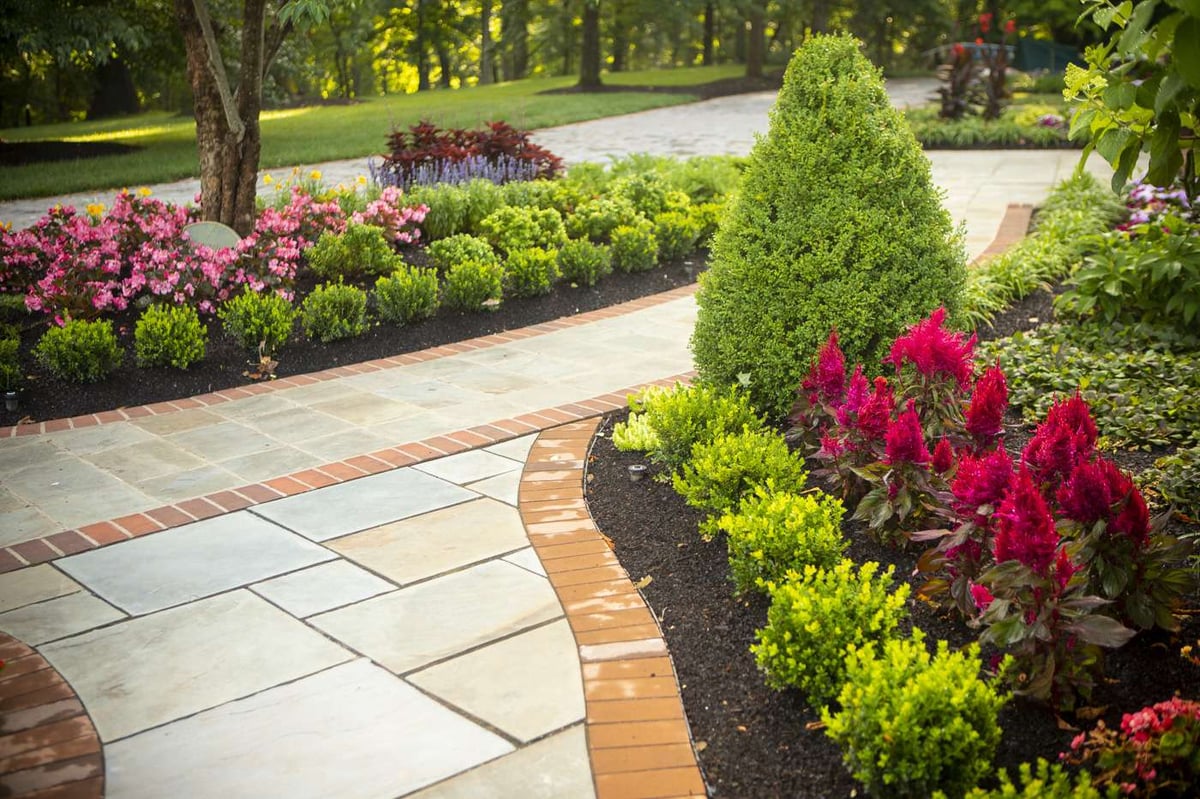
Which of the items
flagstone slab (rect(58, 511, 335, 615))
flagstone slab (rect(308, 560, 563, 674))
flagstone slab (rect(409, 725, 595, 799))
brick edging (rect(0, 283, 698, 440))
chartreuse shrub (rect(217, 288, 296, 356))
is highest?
chartreuse shrub (rect(217, 288, 296, 356))

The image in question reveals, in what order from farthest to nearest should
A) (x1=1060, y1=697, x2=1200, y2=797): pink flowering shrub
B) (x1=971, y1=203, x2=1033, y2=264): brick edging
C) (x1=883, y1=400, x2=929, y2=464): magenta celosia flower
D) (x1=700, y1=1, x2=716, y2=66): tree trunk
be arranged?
1. (x1=700, y1=1, x2=716, y2=66): tree trunk
2. (x1=971, y1=203, x2=1033, y2=264): brick edging
3. (x1=883, y1=400, x2=929, y2=464): magenta celosia flower
4. (x1=1060, y1=697, x2=1200, y2=797): pink flowering shrub

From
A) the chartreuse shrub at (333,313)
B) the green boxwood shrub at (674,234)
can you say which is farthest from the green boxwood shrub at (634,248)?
the chartreuse shrub at (333,313)

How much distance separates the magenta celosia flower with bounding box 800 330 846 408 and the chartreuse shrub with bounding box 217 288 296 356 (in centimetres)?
345

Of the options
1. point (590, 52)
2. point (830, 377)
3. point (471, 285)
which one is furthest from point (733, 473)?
point (590, 52)

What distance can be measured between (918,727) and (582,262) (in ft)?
18.8

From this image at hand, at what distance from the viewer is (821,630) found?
8.99ft

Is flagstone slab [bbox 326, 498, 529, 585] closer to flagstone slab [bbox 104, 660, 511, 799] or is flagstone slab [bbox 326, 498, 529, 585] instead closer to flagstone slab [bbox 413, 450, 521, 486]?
flagstone slab [bbox 413, 450, 521, 486]

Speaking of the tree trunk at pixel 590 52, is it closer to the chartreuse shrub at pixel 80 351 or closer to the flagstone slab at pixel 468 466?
the chartreuse shrub at pixel 80 351

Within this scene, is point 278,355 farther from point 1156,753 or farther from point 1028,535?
point 1156,753

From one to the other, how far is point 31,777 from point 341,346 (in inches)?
160

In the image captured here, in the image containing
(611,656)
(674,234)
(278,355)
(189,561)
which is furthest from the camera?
(674,234)

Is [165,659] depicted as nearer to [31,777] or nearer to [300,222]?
[31,777]

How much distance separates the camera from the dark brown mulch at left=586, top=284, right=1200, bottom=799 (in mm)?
2561

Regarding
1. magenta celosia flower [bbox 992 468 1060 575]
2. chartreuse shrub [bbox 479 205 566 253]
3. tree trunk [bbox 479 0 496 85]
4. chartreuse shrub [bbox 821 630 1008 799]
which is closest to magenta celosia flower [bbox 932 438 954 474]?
magenta celosia flower [bbox 992 468 1060 575]
